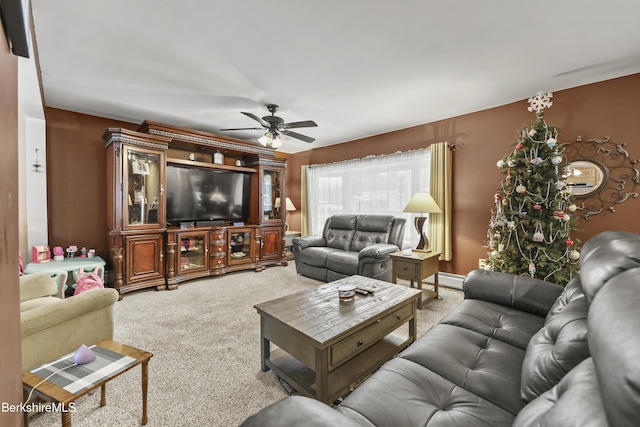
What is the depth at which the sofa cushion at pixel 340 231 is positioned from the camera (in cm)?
461

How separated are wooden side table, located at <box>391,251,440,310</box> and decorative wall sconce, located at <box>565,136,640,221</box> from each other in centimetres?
167

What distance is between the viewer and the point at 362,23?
199cm

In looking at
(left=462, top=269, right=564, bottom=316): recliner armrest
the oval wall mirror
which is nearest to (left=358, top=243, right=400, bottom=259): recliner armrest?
(left=462, top=269, right=564, bottom=316): recliner armrest

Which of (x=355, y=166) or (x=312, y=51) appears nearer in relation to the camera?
(x=312, y=51)

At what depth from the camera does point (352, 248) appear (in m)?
4.46

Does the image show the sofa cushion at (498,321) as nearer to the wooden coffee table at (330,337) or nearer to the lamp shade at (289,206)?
the wooden coffee table at (330,337)

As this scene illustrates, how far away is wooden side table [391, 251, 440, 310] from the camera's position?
3.25m

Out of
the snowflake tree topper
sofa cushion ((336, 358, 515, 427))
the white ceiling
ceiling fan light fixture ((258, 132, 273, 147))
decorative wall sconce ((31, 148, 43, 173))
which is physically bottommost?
sofa cushion ((336, 358, 515, 427))

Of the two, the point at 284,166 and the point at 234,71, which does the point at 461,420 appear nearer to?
the point at 234,71

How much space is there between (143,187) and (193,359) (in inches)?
108


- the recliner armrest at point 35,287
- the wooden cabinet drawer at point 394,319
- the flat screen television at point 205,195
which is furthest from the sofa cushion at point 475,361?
the flat screen television at point 205,195

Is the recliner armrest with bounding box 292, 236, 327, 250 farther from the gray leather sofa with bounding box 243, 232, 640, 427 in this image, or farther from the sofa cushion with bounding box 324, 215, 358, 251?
the gray leather sofa with bounding box 243, 232, 640, 427

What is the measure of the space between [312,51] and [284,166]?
320 centimetres

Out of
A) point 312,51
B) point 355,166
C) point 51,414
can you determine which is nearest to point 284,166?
point 355,166
